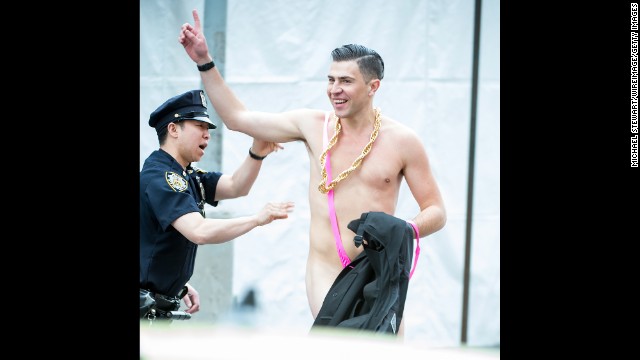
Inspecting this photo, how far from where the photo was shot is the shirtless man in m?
3.21

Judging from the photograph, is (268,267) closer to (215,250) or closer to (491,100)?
(215,250)

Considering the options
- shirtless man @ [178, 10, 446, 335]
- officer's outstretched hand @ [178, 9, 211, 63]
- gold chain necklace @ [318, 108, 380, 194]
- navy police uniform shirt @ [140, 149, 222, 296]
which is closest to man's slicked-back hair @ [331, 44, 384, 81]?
shirtless man @ [178, 10, 446, 335]

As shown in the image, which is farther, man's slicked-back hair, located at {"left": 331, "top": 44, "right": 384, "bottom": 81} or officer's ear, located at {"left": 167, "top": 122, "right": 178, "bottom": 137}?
officer's ear, located at {"left": 167, "top": 122, "right": 178, "bottom": 137}

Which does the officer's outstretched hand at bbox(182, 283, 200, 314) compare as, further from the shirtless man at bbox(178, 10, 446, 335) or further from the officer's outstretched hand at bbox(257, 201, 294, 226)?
the officer's outstretched hand at bbox(257, 201, 294, 226)

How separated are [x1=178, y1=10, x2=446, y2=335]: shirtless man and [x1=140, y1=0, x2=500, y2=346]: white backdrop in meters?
0.63

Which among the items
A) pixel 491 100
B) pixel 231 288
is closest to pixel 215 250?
pixel 231 288

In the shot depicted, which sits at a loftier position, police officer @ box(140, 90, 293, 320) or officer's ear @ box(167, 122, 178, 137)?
officer's ear @ box(167, 122, 178, 137)

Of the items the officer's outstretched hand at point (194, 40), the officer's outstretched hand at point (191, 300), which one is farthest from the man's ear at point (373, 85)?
the officer's outstretched hand at point (191, 300)

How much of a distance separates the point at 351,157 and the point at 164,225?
764 mm

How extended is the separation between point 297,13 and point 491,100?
3.30 ft

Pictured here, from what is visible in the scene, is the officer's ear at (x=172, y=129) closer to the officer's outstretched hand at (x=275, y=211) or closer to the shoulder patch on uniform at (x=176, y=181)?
the shoulder patch on uniform at (x=176, y=181)

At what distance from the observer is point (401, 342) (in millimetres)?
3262

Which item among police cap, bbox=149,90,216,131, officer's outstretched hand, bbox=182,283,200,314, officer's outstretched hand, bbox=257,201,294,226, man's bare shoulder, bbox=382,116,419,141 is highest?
police cap, bbox=149,90,216,131

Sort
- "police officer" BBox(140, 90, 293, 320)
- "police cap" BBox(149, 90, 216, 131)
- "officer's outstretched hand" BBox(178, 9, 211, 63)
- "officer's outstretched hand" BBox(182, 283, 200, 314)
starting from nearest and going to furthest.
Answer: "police officer" BBox(140, 90, 293, 320)
"officer's outstretched hand" BBox(178, 9, 211, 63)
"police cap" BBox(149, 90, 216, 131)
"officer's outstretched hand" BBox(182, 283, 200, 314)
